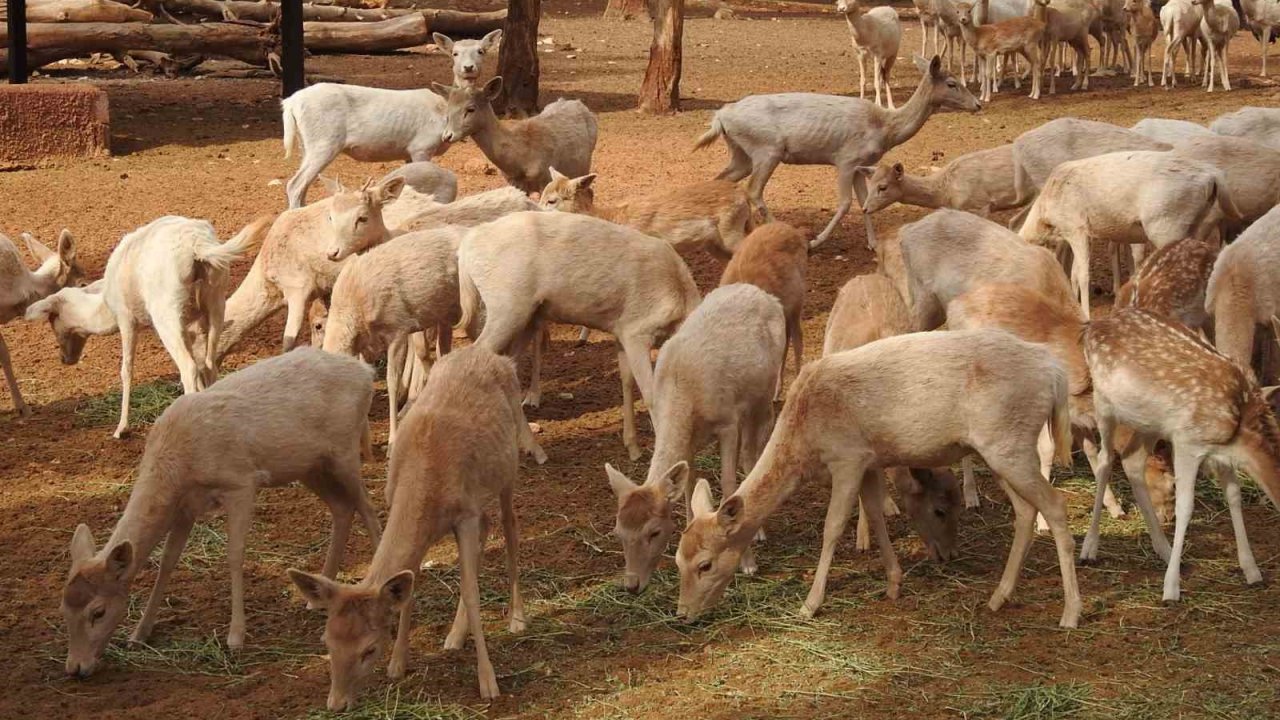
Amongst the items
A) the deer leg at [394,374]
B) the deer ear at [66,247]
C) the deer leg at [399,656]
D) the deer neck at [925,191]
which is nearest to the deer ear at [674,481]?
the deer leg at [399,656]

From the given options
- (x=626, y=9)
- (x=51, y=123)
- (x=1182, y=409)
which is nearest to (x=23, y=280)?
(x=51, y=123)

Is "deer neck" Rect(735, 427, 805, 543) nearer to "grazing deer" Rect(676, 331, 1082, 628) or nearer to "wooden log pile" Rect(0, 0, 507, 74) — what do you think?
"grazing deer" Rect(676, 331, 1082, 628)

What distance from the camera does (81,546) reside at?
6660mm

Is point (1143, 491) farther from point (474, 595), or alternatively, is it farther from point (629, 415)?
point (474, 595)

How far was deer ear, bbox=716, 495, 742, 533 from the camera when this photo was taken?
6.81 meters

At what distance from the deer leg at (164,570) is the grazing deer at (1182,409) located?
409 centimetres

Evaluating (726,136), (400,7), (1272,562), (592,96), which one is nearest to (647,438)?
(1272,562)

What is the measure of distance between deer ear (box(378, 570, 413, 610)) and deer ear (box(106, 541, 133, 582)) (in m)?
1.27

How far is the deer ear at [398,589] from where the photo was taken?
19.4 feet

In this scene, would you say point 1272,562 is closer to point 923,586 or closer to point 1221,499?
point 1221,499

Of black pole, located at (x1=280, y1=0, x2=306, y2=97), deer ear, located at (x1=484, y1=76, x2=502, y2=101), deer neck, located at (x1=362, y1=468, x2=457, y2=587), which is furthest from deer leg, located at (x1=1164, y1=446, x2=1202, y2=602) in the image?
black pole, located at (x1=280, y1=0, x2=306, y2=97)

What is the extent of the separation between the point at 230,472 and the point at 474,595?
4.22ft

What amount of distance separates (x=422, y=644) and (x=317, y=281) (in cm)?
405

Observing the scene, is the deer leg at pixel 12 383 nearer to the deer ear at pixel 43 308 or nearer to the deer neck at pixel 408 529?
the deer ear at pixel 43 308
